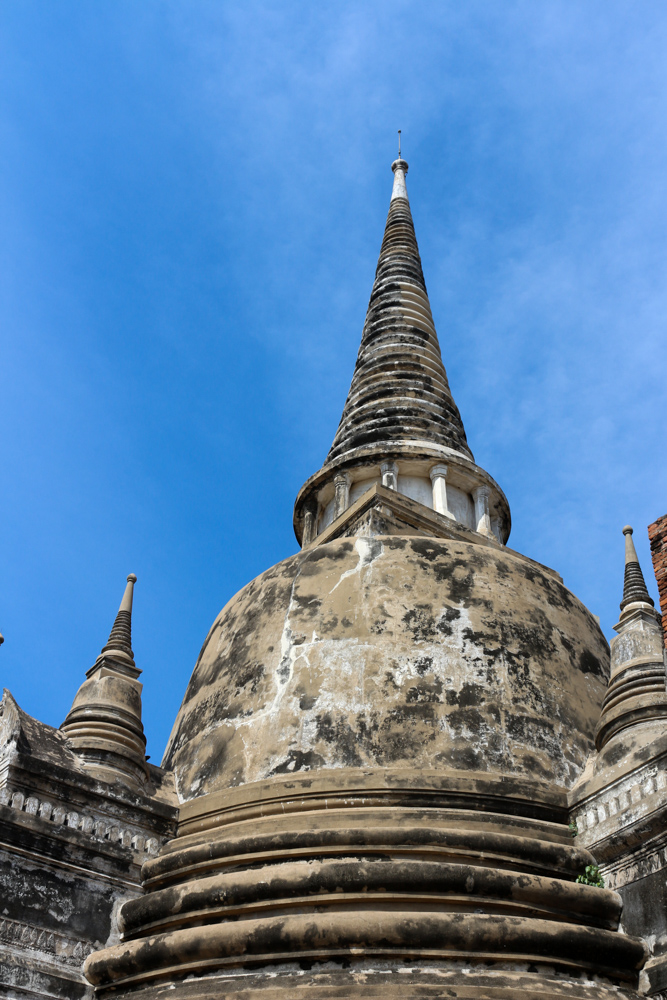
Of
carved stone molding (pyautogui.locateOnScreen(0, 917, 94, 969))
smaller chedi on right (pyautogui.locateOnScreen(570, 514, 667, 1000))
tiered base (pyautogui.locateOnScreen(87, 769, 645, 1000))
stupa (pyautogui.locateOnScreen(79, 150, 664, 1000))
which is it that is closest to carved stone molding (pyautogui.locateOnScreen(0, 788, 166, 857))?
stupa (pyautogui.locateOnScreen(79, 150, 664, 1000))

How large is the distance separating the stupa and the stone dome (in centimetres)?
2

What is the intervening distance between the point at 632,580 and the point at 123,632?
17.7 ft

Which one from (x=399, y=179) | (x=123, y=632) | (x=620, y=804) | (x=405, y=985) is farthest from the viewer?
(x=399, y=179)

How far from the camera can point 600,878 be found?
796 centimetres

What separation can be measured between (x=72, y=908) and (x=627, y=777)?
4.54 m

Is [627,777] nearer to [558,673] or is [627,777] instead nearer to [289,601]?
[558,673]

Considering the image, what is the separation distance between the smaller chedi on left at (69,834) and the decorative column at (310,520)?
6126mm

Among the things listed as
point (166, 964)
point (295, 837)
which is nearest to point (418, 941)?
point (295, 837)

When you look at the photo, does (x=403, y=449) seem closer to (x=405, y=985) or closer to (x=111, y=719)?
(x=111, y=719)

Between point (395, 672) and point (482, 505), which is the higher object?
point (482, 505)

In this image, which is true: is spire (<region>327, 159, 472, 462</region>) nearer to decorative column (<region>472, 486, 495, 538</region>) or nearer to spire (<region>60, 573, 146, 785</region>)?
decorative column (<region>472, 486, 495, 538</region>)

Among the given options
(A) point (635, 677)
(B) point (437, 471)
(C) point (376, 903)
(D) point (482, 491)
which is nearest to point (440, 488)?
(B) point (437, 471)

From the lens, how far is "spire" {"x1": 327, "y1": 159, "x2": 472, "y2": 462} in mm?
15789

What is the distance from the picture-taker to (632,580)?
34.3 ft
